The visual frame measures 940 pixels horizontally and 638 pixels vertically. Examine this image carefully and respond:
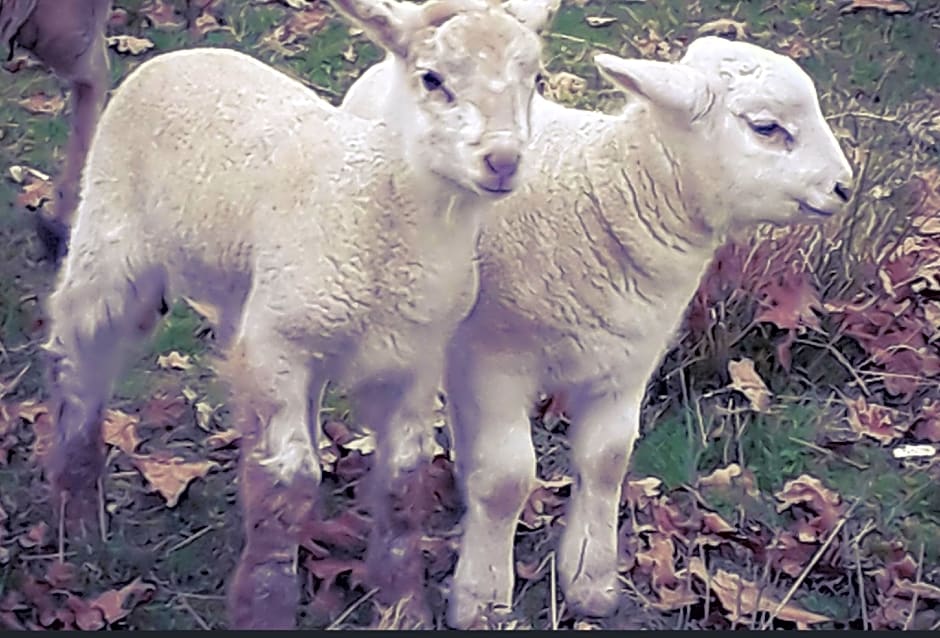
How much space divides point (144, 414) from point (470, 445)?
114cm

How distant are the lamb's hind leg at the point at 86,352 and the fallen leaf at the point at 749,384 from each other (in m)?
1.54

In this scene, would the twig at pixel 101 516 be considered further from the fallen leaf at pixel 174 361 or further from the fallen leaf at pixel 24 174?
the fallen leaf at pixel 24 174

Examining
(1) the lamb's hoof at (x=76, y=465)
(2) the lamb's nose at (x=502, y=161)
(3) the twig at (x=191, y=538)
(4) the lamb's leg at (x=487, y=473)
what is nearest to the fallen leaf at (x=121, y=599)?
(3) the twig at (x=191, y=538)

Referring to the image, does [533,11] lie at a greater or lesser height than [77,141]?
greater

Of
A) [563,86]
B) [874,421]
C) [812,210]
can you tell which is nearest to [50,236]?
[563,86]

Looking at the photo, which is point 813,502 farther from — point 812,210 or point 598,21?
point 598,21

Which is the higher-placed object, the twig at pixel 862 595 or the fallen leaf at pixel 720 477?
the twig at pixel 862 595

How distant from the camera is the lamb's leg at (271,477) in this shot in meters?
2.56

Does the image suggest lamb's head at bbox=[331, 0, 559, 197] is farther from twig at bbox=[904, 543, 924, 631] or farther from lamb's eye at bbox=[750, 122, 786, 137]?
twig at bbox=[904, 543, 924, 631]

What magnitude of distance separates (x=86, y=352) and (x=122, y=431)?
0.66 metres

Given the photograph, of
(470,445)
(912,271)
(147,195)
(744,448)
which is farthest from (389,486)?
(912,271)

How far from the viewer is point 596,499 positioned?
2.84 m

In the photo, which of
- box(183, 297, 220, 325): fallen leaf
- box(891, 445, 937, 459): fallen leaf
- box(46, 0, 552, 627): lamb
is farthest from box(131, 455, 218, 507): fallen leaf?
box(891, 445, 937, 459): fallen leaf

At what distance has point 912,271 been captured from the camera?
449 centimetres
